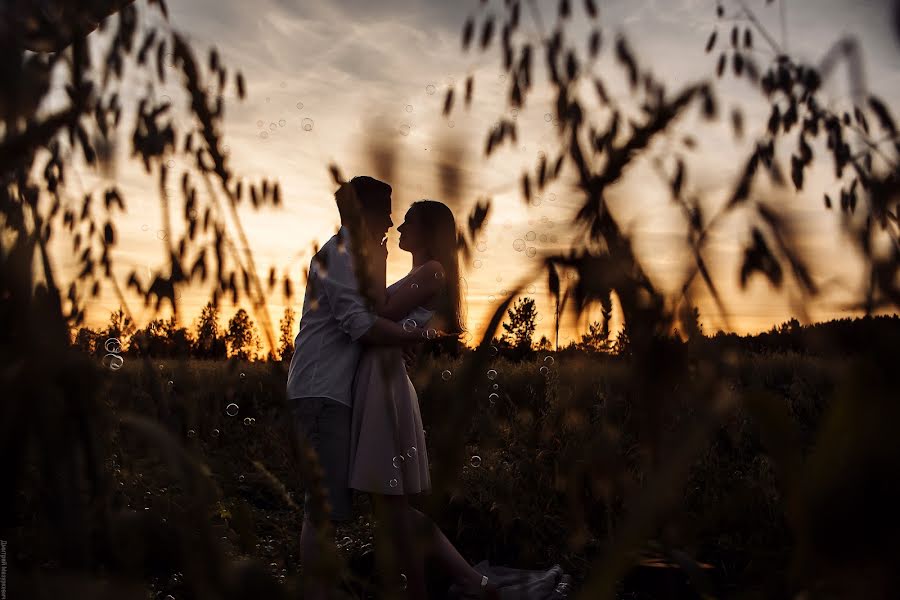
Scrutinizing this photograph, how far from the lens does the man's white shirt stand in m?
2.80

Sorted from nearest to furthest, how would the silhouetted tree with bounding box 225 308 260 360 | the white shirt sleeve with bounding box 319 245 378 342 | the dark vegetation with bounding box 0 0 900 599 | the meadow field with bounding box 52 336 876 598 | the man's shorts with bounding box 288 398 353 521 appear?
the dark vegetation with bounding box 0 0 900 599
the silhouetted tree with bounding box 225 308 260 360
the white shirt sleeve with bounding box 319 245 378 342
the man's shorts with bounding box 288 398 353 521
the meadow field with bounding box 52 336 876 598

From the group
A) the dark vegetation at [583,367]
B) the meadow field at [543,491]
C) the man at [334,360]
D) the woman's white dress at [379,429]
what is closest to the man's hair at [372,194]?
the man at [334,360]

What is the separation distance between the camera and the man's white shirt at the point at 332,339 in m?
2.80

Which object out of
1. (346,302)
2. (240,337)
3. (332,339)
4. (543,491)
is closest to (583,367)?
(240,337)

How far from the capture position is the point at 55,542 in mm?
548

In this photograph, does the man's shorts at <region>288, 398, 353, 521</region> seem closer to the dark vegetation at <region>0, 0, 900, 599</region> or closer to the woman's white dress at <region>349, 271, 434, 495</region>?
the woman's white dress at <region>349, 271, 434, 495</region>

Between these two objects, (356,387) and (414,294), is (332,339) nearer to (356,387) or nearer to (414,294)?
(356,387)

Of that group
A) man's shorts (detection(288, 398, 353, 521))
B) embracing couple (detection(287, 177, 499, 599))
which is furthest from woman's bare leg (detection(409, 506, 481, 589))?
man's shorts (detection(288, 398, 353, 521))

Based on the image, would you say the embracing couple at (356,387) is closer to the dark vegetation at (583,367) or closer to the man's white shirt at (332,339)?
the man's white shirt at (332,339)

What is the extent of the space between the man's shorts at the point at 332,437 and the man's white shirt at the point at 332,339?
0.04 metres

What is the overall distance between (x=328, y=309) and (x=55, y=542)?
96.9 inches

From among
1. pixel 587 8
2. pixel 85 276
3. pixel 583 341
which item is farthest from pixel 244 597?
pixel 85 276

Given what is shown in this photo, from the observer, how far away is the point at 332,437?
2912mm

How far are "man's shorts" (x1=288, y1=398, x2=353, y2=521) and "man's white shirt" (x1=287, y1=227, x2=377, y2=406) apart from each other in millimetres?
43
